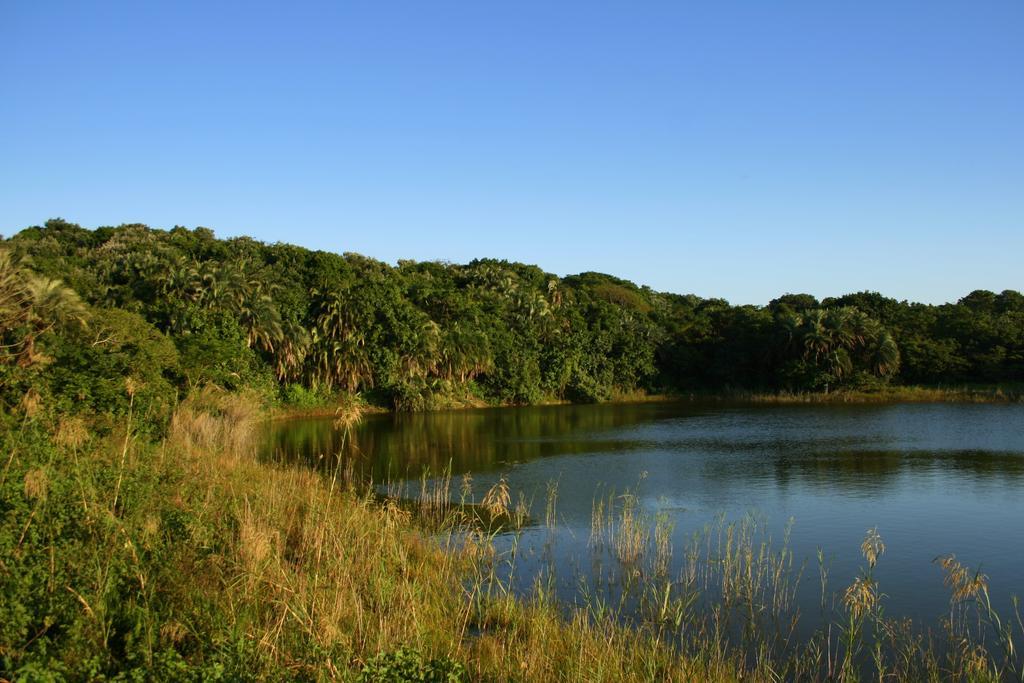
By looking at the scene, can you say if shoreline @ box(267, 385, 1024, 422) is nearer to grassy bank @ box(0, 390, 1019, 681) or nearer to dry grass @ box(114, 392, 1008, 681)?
dry grass @ box(114, 392, 1008, 681)

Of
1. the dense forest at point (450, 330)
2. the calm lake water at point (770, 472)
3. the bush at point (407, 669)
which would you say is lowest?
the calm lake water at point (770, 472)

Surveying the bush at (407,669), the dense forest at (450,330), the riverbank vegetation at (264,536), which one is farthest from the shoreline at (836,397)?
the bush at (407,669)

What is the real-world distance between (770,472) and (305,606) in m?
20.5

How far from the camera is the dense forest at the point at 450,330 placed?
130 ft

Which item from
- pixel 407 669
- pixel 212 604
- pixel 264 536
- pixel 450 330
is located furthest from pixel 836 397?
pixel 407 669

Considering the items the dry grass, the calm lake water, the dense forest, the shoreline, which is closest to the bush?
the dry grass

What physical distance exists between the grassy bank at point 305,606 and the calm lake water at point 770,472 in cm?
132

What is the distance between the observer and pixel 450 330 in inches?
2094

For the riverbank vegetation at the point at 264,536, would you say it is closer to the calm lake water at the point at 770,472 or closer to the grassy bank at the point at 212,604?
the grassy bank at the point at 212,604

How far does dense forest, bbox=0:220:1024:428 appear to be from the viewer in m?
39.6

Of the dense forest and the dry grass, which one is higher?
the dense forest

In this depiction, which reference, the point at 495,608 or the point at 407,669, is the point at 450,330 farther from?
the point at 407,669

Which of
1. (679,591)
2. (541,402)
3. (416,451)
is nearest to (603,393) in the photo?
(541,402)

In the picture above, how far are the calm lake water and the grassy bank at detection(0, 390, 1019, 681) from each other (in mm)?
1315
